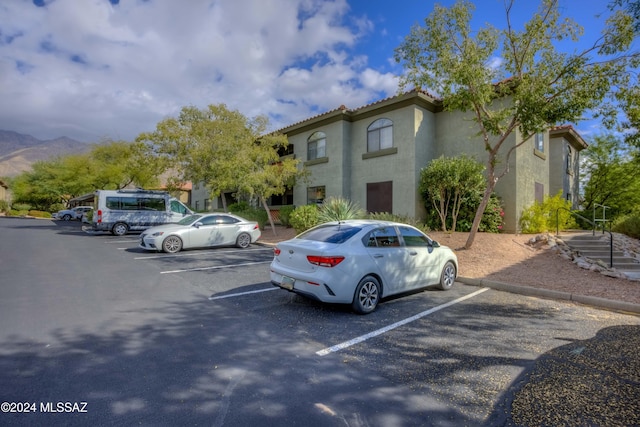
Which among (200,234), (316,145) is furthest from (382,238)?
(316,145)

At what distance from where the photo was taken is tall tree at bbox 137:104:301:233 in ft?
51.9

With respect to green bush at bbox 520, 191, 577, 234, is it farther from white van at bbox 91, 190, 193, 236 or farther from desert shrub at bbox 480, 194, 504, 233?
white van at bbox 91, 190, 193, 236

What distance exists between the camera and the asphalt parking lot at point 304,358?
2.84 meters

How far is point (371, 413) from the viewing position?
2816 mm

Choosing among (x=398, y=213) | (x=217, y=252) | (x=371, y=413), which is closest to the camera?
(x=371, y=413)

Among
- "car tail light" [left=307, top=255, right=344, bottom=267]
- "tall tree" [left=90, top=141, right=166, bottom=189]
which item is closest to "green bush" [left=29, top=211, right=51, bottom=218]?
"tall tree" [left=90, top=141, right=166, bottom=189]

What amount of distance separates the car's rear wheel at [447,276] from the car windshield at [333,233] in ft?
8.55

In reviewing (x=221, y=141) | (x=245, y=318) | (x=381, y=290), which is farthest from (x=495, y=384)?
(x=221, y=141)

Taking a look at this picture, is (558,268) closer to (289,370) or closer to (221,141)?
(289,370)

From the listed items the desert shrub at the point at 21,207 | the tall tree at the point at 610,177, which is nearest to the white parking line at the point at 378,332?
the tall tree at the point at 610,177

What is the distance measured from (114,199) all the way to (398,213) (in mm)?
14748

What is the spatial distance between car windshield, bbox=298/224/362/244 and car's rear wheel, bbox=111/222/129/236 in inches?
611

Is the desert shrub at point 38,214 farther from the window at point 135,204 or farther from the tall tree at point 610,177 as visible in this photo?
the tall tree at point 610,177

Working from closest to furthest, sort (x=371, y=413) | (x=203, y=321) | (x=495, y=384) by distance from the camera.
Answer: (x=371, y=413)
(x=495, y=384)
(x=203, y=321)
